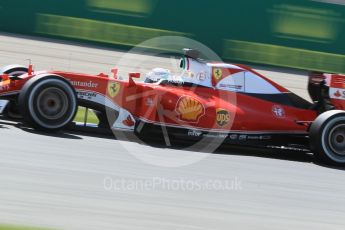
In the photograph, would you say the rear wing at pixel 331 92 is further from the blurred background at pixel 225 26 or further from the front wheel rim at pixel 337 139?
the blurred background at pixel 225 26

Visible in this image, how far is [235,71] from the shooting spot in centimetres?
1028

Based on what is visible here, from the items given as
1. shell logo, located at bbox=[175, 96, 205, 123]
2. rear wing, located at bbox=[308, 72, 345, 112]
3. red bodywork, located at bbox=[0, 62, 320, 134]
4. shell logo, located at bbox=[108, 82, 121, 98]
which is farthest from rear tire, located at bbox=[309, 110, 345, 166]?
shell logo, located at bbox=[108, 82, 121, 98]

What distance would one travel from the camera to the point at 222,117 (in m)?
9.93

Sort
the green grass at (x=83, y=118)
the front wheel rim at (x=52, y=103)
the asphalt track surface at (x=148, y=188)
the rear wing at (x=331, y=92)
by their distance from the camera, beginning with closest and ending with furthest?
the asphalt track surface at (x=148, y=188)
the front wheel rim at (x=52, y=103)
the rear wing at (x=331, y=92)
the green grass at (x=83, y=118)

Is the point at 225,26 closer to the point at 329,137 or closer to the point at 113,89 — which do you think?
the point at 329,137

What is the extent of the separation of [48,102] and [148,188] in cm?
279

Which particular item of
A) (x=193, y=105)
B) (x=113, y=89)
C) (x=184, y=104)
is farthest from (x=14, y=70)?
(x=193, y=105)

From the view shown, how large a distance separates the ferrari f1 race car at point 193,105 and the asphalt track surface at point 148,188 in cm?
30

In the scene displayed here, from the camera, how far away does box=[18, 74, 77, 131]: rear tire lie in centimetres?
909

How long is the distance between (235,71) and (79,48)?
31.2ft

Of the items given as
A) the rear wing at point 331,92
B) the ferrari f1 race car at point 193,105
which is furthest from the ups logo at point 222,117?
the rear wing at point 331,92

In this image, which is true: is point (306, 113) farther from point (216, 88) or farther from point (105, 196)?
point (105, 196)

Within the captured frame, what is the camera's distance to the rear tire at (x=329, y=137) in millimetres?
9898

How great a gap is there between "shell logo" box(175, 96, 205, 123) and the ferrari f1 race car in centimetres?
1
